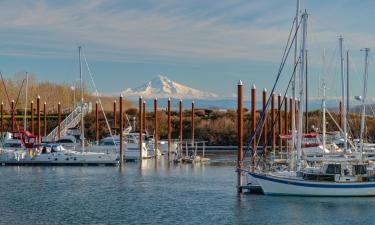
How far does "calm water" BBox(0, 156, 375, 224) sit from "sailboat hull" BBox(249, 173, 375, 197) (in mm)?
481

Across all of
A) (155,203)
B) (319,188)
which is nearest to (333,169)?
(319,188)

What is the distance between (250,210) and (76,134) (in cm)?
5750

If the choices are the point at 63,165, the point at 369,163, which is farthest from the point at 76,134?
the point at 369,163

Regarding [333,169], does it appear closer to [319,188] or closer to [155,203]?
[319,188]

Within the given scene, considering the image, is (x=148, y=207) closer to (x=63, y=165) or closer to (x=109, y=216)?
(x=109, y=216)

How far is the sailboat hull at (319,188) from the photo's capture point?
148 ft

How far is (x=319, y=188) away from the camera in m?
45.3

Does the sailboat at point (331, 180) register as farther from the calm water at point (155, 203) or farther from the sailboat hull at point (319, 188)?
the calm water at point (155, 203)

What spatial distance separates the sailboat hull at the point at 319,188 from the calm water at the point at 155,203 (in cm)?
48

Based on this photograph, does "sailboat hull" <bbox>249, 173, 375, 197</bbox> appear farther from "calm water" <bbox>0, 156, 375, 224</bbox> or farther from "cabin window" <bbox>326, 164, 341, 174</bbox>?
"cabin window" <bbox>326, 164, 341, 174</bbox>

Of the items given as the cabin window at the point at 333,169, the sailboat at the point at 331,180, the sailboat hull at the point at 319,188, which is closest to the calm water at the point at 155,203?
the sailboat hull at the point at 319,188

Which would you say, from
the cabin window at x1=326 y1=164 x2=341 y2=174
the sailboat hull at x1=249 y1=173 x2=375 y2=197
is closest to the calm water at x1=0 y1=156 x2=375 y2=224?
the sailboat hull at x1=249 y1=173 x2=375 y2=197

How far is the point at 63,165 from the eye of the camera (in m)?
76.3

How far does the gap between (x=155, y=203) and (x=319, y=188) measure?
10328 millimetres
